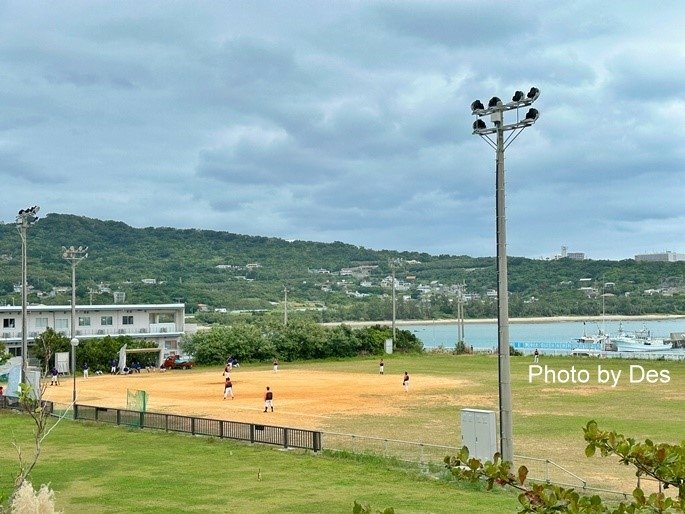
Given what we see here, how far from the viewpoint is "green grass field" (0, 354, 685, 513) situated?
2066cm

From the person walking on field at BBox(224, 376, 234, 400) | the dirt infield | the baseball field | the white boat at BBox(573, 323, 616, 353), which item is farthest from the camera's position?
the white boat at BBox(573, 323, 616, 353)

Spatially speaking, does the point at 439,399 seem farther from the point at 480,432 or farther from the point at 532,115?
the point at 532,115

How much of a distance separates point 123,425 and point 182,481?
12282 mm

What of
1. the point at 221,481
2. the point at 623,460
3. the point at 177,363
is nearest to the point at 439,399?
the point at 221,481

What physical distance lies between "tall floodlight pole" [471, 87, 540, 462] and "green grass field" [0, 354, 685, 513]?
2066 millimetres

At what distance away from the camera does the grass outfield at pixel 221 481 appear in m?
20.2

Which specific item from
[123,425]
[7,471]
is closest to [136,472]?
[7,471]

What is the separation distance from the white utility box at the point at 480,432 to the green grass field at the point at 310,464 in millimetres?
1736

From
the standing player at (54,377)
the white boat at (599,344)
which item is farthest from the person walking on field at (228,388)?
the white boat at (599,344)

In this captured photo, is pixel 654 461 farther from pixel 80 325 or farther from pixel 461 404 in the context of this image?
pixel 80 325

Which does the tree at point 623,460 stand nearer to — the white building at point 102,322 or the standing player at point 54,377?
the standing player at point 54,377

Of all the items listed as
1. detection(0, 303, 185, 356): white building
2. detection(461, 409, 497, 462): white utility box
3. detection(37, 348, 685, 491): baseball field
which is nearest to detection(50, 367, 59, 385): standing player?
detection(37, 348, 685, 491): baseball field

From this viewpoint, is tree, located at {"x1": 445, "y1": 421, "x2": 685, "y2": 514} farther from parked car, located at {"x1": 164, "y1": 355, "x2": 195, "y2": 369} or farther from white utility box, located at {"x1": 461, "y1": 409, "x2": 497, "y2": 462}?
parked car, located at {"x1": 164, "y1": 355, "x2": 195, "y2": 369}

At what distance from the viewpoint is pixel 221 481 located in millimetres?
23297
